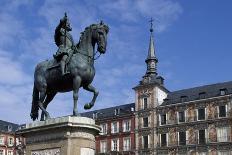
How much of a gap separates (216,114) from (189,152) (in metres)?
6.63

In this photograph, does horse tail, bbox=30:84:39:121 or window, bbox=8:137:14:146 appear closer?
horse tail, bbox=30:84:39:121

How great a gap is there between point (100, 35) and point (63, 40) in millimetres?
1351

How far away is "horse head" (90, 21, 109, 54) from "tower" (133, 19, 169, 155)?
56.2 metres

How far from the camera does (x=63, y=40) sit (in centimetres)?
1469

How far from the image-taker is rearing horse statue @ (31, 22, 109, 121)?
45.6ft

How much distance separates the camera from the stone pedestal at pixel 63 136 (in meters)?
13.3

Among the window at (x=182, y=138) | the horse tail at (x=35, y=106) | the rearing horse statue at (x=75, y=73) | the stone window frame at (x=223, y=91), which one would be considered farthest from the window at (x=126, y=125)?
the rearing horse statue at (x=75, y=73)

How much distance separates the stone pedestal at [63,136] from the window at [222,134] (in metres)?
52.1

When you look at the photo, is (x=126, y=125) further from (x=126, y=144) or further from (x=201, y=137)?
(x=201, y=137)

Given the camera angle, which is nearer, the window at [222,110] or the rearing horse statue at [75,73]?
the rearing horse statue at [75,73]

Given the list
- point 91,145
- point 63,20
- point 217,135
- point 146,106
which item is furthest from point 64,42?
point 146,106

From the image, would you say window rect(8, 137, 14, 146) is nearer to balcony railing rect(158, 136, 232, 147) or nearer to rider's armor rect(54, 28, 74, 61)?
balcony railing rect(158, 136, 232, 147)

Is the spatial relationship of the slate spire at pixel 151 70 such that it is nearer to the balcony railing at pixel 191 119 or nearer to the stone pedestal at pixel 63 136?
the balcony railing at pixel 191 119

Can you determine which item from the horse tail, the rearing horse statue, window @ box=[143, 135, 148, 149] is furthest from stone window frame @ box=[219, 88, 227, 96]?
the rearing horse statue
